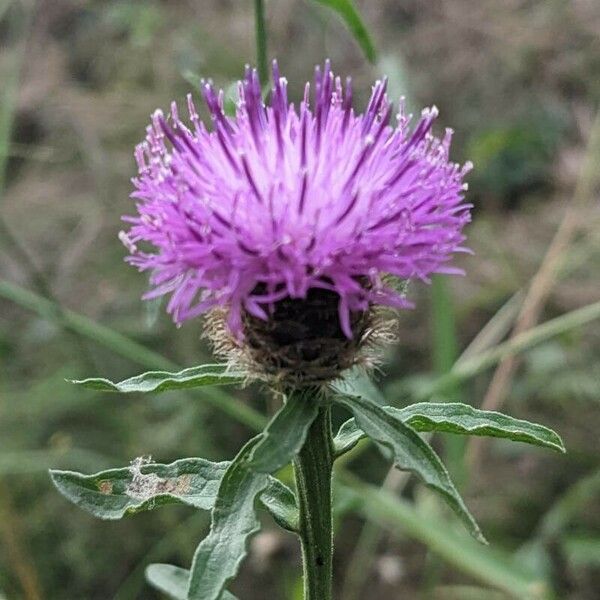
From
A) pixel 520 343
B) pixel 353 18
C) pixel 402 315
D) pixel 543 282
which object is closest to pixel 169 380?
pixel 353 18

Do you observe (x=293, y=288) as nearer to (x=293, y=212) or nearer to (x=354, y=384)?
(x=293, y=212)

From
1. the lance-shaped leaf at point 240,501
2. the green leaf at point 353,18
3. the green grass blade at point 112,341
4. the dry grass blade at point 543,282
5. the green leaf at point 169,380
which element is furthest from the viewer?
the dry grass blade at point 543,282

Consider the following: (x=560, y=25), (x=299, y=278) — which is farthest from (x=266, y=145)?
(x=560, y=25)

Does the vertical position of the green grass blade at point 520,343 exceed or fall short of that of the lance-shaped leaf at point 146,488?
it exceeds it

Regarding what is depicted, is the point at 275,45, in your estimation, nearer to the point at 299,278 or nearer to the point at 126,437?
the point at 126,437

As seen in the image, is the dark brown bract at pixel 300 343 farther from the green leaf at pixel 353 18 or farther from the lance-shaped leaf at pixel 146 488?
the green leaf at pixel 353 18

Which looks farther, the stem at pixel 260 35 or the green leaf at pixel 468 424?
the stem at pixel 260 35

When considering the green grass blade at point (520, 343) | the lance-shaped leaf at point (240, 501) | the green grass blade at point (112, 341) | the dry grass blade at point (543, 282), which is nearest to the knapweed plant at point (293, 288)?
the lance-shaped leaf at point (240, 501)
